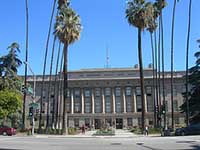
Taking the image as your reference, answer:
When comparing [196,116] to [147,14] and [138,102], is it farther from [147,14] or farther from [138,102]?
[138,102]

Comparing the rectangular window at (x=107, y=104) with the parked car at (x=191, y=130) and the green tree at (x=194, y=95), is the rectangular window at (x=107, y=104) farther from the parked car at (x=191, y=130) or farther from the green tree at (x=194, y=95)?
the parked car at (x=191, y=130)

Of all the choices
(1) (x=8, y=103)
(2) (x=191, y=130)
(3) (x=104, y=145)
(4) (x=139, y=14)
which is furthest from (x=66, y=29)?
(3) (x=104, y=145)

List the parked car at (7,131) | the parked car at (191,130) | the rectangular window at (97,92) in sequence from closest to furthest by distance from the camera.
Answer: the parked car at (191,130) → the parked car at (7,131) → the rectangular window at (97,92)

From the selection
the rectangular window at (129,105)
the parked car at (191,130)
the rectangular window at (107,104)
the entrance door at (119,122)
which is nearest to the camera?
the parked car at (191,130)

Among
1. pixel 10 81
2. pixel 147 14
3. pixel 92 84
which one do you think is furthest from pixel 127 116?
pixel 147 14

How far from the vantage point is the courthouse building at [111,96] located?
10550cm

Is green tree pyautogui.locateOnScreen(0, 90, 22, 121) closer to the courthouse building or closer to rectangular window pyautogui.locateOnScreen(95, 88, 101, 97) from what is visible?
the courthouse building

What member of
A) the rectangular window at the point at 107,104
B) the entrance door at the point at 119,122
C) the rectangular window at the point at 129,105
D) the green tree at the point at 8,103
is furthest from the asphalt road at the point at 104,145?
the rectangular window at the point at 107,104

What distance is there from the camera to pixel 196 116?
59.8 metres

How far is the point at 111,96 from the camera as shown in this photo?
10706 cm

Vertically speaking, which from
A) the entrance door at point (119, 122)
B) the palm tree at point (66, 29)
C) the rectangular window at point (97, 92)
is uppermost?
the palm tree at point (66, 29)

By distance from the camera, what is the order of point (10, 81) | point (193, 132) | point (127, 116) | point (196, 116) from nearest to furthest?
point (193, 132), point (196, 116), point (10, 81), point (127, 116)

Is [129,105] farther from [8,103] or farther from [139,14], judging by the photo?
[139,14]

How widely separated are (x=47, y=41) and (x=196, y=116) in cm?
2561
